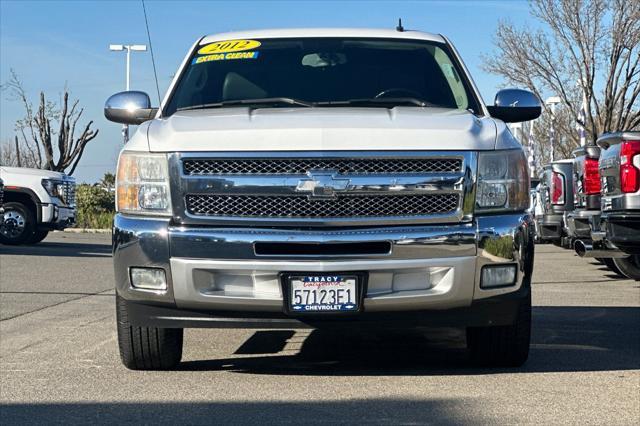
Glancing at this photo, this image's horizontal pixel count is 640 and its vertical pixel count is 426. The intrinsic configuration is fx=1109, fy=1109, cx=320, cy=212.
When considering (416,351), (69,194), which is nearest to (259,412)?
(416,351)

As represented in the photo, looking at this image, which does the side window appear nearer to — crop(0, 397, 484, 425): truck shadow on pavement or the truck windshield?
the truck windshield

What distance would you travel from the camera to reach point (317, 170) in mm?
5758

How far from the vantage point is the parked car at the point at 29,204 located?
65.7 ft

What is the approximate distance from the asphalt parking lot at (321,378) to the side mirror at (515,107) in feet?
Result: 5.01

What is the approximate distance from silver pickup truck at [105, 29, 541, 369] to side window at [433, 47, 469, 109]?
898 millimetres

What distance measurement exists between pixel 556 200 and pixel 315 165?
7.82 metres

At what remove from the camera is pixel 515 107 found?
7164 millimetres

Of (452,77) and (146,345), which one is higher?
(452,77)

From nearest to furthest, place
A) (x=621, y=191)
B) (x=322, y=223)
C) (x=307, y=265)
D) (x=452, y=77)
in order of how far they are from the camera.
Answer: (x=307, y=265), (x=322, y=223), (x=452, y=77), (x=621, y=191)

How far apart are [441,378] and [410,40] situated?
2486mm

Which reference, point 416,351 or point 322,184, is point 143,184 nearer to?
Result: point 322,184

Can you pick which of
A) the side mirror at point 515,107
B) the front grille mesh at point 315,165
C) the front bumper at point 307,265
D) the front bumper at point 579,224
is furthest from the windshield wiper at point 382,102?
the front bumper at point 579,224

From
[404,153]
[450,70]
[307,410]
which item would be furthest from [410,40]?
[307,410]

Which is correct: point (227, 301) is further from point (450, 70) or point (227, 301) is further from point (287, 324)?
point (450, 70)
